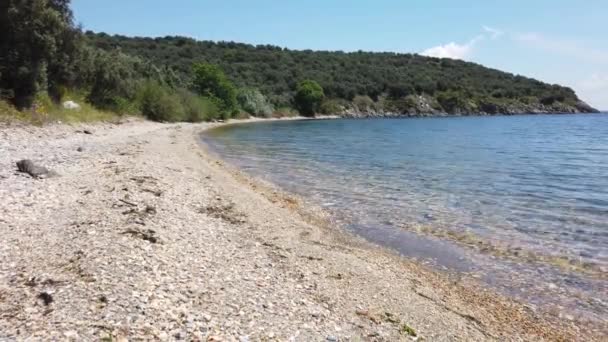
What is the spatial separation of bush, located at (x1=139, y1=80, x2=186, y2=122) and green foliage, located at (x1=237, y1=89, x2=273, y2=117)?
41.8 meters

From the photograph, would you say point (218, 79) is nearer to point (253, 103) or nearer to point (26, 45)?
point (253, 103)

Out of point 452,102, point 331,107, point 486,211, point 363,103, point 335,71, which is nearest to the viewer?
point 486,211

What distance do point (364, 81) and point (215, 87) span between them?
247 ft

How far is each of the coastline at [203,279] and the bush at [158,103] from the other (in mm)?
45064

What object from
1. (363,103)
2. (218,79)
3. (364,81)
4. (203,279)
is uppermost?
(364,81)

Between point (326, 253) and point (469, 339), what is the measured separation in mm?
3865

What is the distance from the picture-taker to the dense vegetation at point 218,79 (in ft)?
88.9

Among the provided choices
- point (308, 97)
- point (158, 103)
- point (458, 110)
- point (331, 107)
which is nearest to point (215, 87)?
point (158, 103)

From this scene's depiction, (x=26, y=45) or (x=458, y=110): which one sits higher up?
(x=26, y=45)

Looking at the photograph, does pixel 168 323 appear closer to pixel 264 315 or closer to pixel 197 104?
pixel 264 315

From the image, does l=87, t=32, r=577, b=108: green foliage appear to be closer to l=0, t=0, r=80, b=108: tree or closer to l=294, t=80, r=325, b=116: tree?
l=294, t=80, r=325, b=116: tree

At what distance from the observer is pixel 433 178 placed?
22047mm

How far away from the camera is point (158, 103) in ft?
189

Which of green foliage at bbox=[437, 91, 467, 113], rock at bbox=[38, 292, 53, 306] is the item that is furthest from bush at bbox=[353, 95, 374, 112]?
rock at bbox=[38, 292, 53, 306]
